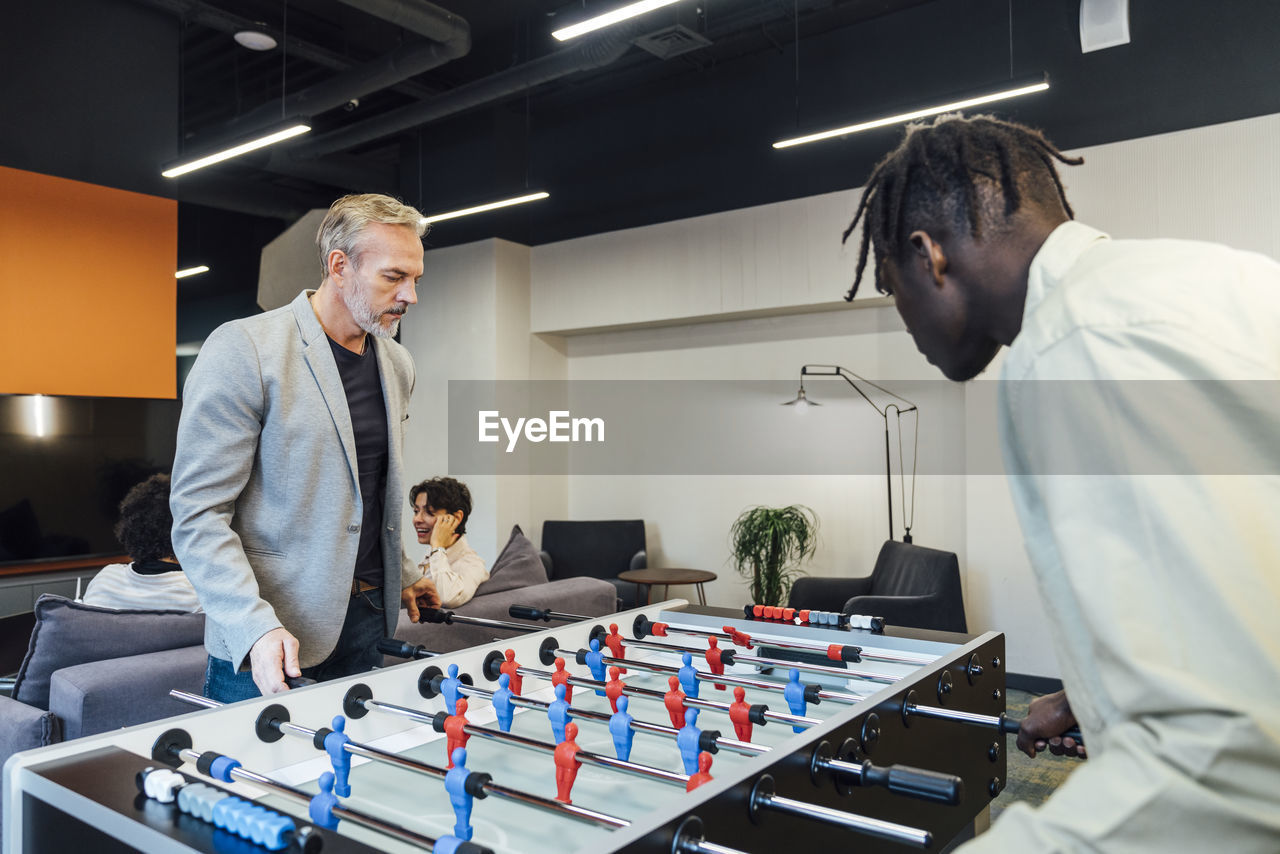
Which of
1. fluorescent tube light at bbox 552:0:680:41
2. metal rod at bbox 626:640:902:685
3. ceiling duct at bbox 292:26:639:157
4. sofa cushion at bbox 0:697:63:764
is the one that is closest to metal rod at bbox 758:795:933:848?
metal rod at bbox 626:640:902:685

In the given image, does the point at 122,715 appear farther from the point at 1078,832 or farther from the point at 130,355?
the point at 130,355

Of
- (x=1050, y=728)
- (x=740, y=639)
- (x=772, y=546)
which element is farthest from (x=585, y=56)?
(x=1050, y=728)

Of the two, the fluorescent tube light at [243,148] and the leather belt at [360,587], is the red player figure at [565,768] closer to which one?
the leather belt at [360,587]

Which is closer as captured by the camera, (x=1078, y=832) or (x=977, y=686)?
(x=1078, y=832)

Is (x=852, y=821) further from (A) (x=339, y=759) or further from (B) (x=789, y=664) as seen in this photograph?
(B) (x=789, y=664)

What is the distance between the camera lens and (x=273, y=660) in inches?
62.2

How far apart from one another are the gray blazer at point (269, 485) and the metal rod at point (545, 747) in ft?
0.90

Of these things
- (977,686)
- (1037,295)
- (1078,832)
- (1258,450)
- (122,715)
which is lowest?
(122,715)

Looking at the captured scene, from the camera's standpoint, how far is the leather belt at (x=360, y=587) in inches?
77.8

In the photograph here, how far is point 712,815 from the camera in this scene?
3.36 feet

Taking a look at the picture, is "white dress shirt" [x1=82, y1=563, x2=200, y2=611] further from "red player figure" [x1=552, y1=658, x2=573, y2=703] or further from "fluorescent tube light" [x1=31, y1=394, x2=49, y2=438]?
"fluorescent tube light" [x1=31, y1=394, x2=49, y2=438]

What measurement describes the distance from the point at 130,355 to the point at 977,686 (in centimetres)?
526

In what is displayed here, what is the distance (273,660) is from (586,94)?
6.00 meters

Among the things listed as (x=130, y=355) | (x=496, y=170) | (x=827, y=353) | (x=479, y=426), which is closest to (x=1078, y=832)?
(x=827, y=353)
